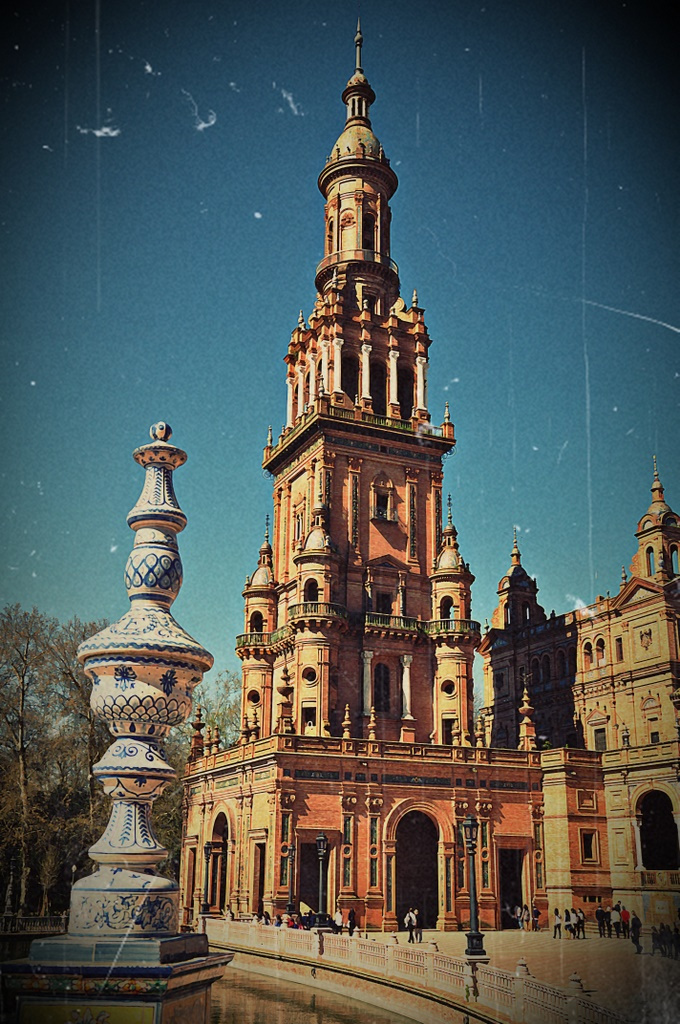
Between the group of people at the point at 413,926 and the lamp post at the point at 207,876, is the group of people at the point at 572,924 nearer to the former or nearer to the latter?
the group of people at the point at 413,926

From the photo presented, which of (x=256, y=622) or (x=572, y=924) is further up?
(x=256, y=622)

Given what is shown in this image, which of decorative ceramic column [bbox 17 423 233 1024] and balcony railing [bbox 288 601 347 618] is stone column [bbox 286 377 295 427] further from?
decorative ceramic column [bbox 17 423 233 1024]

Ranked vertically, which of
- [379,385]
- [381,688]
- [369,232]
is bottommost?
[381,688]

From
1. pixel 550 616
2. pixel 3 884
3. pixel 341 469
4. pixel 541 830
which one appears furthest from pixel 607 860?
pixel 3 884

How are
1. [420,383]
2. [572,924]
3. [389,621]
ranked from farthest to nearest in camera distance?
[420,383], [389,621], [572,924]

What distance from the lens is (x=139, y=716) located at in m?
11.0

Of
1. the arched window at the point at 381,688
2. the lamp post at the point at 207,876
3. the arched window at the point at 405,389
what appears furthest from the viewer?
the arched window at the point at 405,389

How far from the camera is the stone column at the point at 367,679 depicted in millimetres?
44781

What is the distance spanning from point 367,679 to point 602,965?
20.3 metres

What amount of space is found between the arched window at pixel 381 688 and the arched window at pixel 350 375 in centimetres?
1440

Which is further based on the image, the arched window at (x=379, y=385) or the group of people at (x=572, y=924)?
the arched window at (x=379, y=385)

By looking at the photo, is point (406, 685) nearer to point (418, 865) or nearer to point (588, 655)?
point (418, 865)

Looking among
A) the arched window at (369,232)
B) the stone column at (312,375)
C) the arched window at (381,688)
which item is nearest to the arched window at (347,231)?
the arched window at (369,232)

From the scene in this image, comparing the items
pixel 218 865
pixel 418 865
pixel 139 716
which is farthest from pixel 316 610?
pixel 139 716
